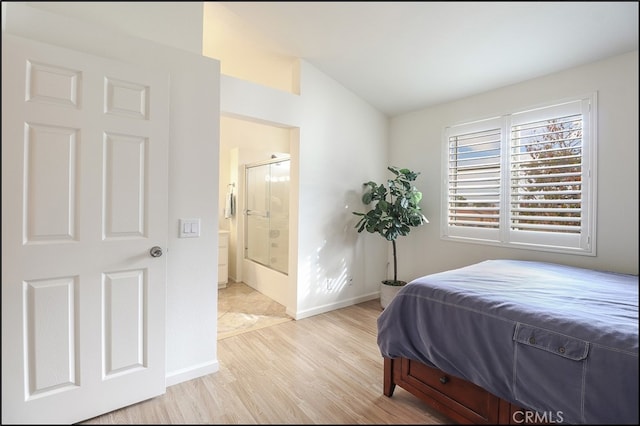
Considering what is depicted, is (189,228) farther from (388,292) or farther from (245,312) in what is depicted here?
(388,292)

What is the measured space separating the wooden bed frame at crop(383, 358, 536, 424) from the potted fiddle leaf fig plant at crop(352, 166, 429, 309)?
51.3 inches

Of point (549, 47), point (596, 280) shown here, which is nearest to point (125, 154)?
point (549, 47)

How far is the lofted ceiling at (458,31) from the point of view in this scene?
593mm

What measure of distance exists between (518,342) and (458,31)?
1.15 meters

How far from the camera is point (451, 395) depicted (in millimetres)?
1414

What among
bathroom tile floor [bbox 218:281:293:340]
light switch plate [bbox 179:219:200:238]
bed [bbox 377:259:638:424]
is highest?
light switch plate [bbox 179:219:200:238]

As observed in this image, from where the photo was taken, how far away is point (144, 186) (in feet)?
3.06

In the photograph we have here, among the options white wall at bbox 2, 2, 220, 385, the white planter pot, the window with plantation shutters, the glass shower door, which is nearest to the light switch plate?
white wall at bbox 2, 2, 220, 385

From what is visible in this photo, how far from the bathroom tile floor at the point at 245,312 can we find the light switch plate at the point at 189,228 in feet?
3.90

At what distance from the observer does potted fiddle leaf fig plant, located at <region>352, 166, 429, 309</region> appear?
2.81m

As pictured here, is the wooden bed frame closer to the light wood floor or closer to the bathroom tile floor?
the light wood floor

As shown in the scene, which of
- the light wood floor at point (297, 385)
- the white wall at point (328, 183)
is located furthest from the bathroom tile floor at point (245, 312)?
the white wall at point (328, 183)

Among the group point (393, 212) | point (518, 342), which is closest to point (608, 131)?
point (518, 342)

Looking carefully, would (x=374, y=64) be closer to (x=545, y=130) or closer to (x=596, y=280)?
(x=545, y=130)
